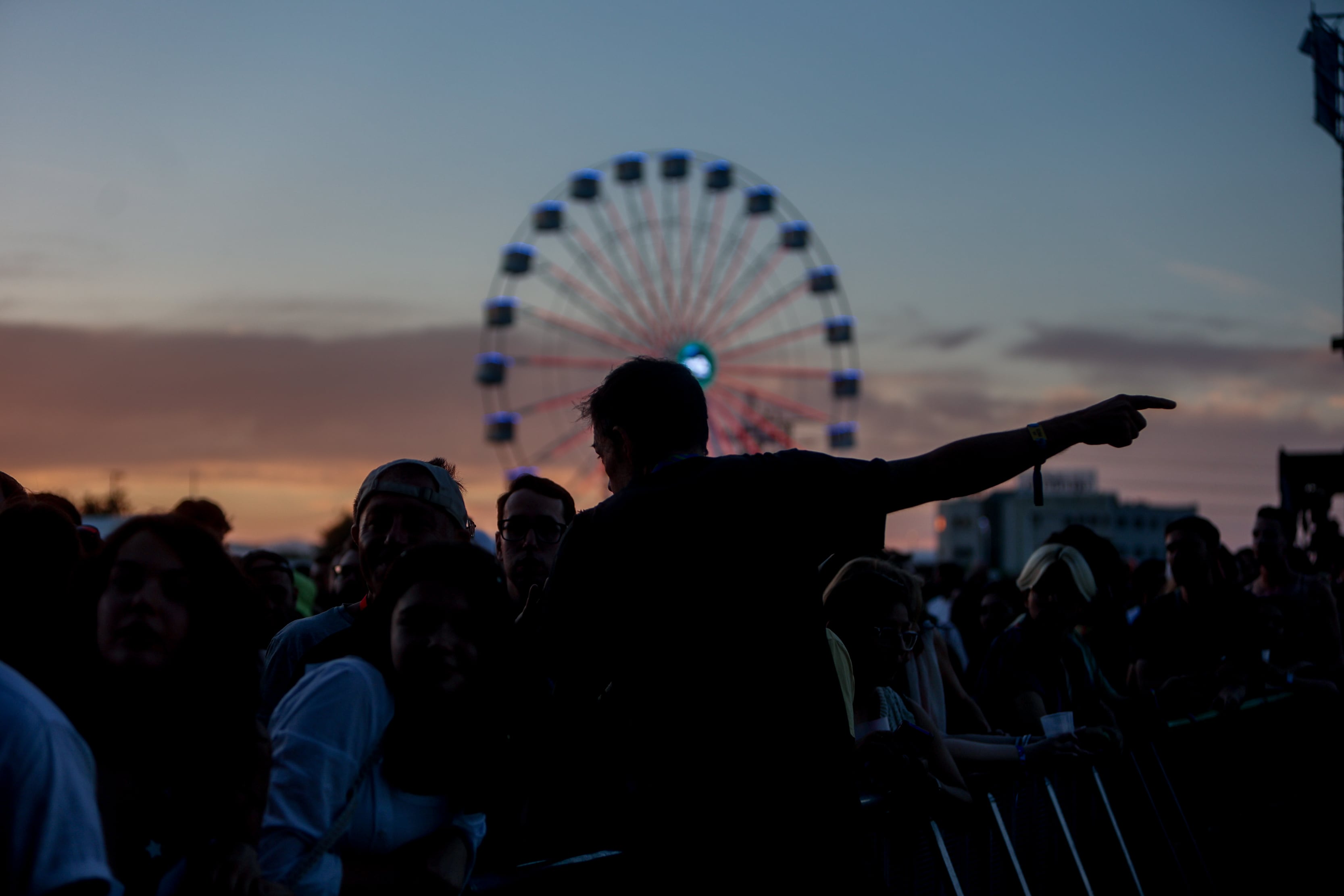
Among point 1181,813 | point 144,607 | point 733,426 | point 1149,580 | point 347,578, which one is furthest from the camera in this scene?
point 733,426

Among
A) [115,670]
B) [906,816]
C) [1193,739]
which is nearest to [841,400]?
[1193,739]

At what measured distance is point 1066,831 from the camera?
496 cm

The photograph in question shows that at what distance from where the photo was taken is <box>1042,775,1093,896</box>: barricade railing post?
499 cm

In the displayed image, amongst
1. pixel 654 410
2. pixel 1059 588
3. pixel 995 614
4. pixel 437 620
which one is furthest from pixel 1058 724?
pixel 995 614

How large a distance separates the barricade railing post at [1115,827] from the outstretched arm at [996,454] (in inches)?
126

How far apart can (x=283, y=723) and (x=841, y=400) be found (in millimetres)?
27298

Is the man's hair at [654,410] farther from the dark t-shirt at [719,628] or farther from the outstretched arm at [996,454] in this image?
the outstretched arm at [996,454]

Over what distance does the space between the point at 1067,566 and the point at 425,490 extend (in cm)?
322

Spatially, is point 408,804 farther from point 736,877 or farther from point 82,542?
point 82,542

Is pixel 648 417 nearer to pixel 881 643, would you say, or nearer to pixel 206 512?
pixel 881 643

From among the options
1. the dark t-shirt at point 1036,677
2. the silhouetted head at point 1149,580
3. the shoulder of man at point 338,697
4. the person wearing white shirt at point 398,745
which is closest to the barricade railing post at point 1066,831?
the dark t-shirt at point 1036,677

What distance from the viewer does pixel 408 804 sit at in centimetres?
248

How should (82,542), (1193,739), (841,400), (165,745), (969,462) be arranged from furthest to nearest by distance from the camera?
(841,400) → (1193,739) → (82,542) → (969,462) → (165,745)

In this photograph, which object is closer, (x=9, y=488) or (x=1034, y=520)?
(x=9, y=488)
